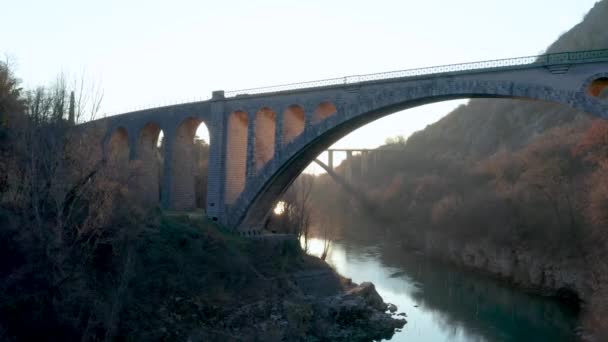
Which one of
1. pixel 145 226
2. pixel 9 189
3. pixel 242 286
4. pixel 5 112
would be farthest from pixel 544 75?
pixel 5 112

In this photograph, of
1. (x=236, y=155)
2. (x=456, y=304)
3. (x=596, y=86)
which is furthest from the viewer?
(x=236, y=155)

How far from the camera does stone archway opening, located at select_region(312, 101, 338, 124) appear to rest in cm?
1822

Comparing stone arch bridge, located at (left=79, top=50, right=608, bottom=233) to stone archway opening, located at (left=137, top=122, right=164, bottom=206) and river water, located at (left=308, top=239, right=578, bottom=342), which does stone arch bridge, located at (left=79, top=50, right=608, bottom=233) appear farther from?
river water, located at (left=308, top=239, right=578, bottom=342)

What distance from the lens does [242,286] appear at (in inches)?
630

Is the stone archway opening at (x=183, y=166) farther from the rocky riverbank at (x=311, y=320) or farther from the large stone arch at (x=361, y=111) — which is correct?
the rocky riverbank at (x=311, y=320)

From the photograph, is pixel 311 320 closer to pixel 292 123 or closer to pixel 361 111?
pixel 361 111

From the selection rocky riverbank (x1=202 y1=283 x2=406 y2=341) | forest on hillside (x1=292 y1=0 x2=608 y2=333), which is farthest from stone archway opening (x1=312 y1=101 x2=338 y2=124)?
forest on hillside (x1=292 y1=0 x2=608 y2=333)

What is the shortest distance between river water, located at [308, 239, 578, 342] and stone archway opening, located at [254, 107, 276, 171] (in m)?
5.63

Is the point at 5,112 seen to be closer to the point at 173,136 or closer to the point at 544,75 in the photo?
the point at 173,136

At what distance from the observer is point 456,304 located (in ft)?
62.1

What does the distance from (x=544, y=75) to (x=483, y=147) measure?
31.8m

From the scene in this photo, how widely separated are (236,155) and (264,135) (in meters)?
1.31

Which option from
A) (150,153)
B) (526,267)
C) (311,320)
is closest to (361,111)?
(311,320)

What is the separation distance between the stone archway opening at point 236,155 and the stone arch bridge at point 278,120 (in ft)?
0.12
